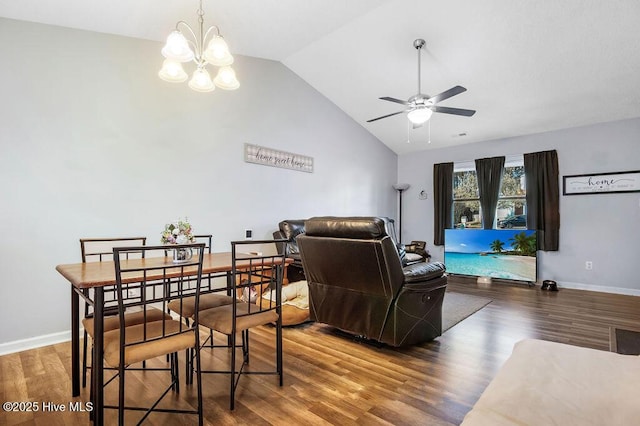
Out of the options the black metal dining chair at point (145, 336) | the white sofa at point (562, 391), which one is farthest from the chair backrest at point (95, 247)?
the white sofa at point (562, 391)

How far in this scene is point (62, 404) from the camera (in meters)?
1.91

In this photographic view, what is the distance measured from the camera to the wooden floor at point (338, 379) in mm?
1800

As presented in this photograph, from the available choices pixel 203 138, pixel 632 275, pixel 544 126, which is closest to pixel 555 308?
pixel 632 275

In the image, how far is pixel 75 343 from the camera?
1.97 m

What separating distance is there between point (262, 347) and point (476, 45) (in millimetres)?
4150

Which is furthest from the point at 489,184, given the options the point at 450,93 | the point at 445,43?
the point at 450,93

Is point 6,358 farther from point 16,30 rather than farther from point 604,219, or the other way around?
point 604,219

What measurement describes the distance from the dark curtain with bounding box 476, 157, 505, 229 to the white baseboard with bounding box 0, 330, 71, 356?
6471 mm

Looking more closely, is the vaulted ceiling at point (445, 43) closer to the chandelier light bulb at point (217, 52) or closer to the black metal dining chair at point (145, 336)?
the chandelier light bulb at point (217, 52)

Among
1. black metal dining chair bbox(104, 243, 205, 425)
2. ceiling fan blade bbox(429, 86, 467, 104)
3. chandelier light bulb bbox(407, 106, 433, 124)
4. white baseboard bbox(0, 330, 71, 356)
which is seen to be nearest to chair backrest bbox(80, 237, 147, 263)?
black metal dining chair bbox(104, 243, 205, 425)

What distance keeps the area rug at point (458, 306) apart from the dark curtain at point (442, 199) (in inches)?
80.8

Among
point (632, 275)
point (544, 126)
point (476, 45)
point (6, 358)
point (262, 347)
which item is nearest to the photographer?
point (6, 358)

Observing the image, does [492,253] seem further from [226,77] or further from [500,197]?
[226,77]

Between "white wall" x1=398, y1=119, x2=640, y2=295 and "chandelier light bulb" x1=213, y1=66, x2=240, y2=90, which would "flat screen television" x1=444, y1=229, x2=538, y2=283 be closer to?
"white wall" x1=398, y1=119, x2=640, y2=295
